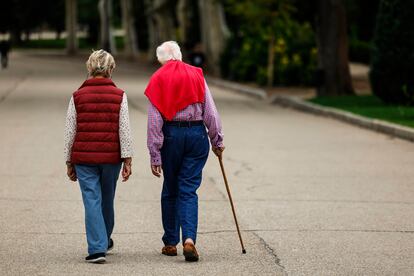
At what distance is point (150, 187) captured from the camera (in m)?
13.5

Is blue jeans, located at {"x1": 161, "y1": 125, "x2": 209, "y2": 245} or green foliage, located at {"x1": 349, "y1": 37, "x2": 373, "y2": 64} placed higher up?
blue jeans, located at {"x1": 161, "y1": 125, "x2": 209, "y2": 245}

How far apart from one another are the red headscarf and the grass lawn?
1252cm

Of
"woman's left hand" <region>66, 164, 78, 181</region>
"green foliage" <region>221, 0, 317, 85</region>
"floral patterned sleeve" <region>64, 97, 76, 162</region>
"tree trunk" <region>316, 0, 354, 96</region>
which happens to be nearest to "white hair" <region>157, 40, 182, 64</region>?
"floral patterned sleeve" <region>64, 97, 76, 162</region>

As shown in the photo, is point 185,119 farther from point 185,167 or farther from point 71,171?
point 71,171

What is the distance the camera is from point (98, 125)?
8.62m

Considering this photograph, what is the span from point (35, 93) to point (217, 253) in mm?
26137

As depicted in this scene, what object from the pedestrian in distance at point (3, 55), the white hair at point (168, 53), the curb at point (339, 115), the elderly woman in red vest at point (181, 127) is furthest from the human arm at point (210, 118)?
the pedestrian in distance at point (3, 55)

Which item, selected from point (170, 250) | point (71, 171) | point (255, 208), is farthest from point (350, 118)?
point (71, 171)

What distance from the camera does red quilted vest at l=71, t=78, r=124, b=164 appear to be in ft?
28.2

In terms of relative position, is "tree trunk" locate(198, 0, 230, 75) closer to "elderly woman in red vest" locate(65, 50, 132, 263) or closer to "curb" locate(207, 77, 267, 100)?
"curb" locate(207, 77, 267, 100)

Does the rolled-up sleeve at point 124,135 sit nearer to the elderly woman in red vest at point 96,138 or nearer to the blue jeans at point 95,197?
the elderly woman in red vest at point 96,138

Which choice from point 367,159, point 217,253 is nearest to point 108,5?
point 367,159

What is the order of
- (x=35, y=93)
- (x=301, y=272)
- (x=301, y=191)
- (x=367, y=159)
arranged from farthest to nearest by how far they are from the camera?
1. (x=35, y=93)
2. (x=367, y=159)
3. (x=301, y=191)
4. (x=301, y=272)

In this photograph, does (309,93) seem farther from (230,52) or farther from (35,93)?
(230,52)
